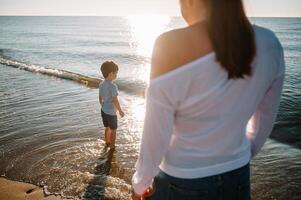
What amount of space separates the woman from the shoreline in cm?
400

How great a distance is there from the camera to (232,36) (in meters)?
1.46

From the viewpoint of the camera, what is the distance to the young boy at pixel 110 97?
6664mm

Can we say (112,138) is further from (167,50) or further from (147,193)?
(167,50)

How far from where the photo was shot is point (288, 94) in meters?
14.2

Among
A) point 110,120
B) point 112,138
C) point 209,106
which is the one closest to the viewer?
point 209,106

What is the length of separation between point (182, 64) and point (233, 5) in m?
0.36

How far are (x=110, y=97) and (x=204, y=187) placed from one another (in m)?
5.35

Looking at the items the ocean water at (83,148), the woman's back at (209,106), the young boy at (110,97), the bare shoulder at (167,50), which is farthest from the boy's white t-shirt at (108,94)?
the bare shoulder at (167,50)

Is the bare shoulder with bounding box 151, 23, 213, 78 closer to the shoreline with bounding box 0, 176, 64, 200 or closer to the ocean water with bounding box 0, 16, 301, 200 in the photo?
the ocean water with bounding box 0, 16, 301, 200

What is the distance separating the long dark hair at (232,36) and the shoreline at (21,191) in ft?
14.9

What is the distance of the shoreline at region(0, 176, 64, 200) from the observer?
17.2ft

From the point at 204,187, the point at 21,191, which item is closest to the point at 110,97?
the point at 21,191

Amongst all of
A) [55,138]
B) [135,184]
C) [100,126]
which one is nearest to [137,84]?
[100,126]

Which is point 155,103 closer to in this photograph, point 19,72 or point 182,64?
point 182,64
